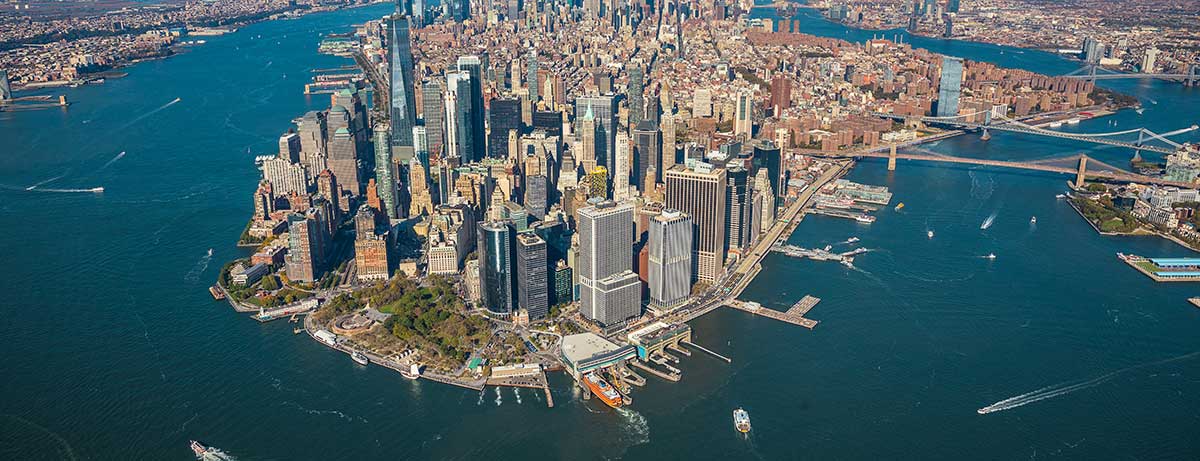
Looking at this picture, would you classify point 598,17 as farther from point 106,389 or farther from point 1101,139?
point 106,389

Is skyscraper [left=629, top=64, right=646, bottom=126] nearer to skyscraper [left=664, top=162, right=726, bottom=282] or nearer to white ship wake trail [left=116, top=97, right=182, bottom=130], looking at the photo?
skyscraper [left=664, top=162, right=726, bottom=282]

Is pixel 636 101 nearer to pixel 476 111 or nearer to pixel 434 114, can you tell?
pixel 476 111

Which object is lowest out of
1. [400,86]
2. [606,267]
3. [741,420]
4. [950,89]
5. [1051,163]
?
[741,420]

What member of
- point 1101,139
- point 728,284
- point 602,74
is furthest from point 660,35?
point 728,284

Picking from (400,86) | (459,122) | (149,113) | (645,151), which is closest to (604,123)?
(645,151)

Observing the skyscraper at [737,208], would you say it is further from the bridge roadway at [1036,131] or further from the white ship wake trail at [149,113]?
the white ship wake trail at [149,113]

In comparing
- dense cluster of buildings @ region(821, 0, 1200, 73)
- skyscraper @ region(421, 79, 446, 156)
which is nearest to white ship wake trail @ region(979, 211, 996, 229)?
skyscraper @ region(421, 79, 446, 156)
